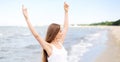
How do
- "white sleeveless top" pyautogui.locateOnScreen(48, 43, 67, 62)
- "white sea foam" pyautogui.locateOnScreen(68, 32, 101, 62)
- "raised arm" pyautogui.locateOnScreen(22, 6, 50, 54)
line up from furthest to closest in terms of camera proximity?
"white sea foam" pyautogui.locateOnScreen(68, 32, 101, 62) → "white sleeveless top" pyautogui.locateOnScreen(48, 43, 67, 62) → "raised arm" pyautogui.locateOnScreen(22, 6, 50, 54)

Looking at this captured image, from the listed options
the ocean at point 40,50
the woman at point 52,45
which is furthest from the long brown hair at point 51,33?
the ocean at point 40,50

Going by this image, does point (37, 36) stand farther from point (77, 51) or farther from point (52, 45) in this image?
point (77, 51)

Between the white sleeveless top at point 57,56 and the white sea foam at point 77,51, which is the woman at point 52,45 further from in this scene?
the white sea foam at point 77,51

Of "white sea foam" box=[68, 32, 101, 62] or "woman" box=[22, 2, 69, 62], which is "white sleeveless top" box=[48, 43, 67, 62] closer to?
"woman" box=[22, 2, 69, 62]

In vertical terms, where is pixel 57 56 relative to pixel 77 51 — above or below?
above

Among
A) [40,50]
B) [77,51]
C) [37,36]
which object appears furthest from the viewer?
[40,50]

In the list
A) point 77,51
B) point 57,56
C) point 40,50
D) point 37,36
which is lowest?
point 40,50

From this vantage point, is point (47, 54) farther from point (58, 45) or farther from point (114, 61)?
point (114, 61)

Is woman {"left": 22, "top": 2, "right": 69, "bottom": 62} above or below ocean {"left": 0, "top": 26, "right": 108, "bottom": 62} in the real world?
above

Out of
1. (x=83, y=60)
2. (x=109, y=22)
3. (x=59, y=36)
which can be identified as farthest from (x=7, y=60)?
(x=109, y=22)

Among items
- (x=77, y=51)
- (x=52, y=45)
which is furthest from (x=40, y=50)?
(x=52, y=45)

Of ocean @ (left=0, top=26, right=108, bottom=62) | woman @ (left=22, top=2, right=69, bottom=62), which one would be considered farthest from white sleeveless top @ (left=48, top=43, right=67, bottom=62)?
ocean @ (left=0, top=26, right=108, bottom=62)

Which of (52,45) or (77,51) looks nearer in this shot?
(52,45)

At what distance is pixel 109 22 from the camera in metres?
114
